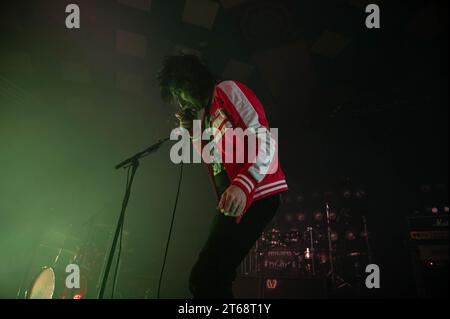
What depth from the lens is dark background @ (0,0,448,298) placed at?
364 centimetres

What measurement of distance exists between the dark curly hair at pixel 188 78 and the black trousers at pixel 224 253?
3.49 feet

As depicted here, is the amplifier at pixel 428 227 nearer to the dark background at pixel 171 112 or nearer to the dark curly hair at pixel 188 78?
the dark background at pixel 171 112

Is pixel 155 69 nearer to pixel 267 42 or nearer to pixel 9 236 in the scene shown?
pixel 267 42

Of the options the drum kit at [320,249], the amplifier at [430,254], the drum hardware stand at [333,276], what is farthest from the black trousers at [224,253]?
the amplifier at [430,254]

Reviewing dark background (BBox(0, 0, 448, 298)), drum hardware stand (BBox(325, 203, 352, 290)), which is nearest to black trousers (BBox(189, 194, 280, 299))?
dark background (BBox(0, 0, 448, 298))

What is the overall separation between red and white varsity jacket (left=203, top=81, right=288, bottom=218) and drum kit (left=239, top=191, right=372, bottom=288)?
3.61 meters

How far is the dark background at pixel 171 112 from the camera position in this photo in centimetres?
364

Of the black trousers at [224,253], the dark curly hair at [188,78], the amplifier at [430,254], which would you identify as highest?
the dark curly hair at [188,78]

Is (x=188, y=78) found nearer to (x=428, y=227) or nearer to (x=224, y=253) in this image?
(x=224, y=253)

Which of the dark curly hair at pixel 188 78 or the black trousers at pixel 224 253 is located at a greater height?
the dark curly hair at pixel 188 78

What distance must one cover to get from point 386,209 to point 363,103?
6.78 feet

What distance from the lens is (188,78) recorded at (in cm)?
210

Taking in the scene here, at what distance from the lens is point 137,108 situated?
510 centimetres
